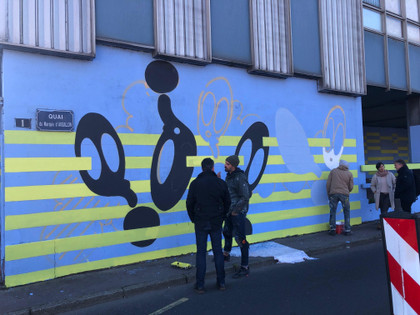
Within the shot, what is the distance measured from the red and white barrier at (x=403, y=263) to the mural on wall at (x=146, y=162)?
4.62 meters

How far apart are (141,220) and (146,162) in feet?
3.60

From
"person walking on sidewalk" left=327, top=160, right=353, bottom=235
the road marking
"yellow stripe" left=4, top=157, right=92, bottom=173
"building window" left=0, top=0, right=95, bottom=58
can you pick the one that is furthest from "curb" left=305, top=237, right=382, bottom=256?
"building window" left=0, top=0, right=95, bottom=58

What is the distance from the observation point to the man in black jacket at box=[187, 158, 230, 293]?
16.7ft

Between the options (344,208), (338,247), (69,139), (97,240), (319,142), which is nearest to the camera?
(69,139)

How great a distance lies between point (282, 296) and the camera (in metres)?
4.86

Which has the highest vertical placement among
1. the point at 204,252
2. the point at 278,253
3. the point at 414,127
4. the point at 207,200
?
the point at 414,127

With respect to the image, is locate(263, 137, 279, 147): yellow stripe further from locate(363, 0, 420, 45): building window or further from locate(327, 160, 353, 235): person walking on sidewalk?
locate(363, 0, 420, 45): building window

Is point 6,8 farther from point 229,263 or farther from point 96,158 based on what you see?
point 229,263

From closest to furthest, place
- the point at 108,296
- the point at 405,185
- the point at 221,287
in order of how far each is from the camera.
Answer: the point at 108,296 < the point at 221,287 < the point at 405,185

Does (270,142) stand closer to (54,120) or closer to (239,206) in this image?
(239,206)

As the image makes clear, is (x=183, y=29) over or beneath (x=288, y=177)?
over

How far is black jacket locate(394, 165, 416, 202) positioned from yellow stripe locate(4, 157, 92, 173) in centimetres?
714

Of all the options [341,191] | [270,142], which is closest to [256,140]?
[270,142]

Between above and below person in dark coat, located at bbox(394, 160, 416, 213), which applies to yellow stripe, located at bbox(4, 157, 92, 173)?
above
